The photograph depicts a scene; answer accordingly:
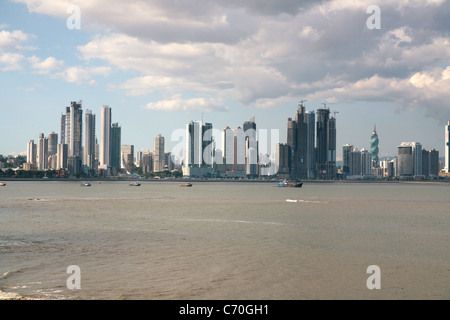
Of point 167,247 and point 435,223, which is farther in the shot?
point 435,223

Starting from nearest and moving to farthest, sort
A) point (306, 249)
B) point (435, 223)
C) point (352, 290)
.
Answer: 1. point (352, 290)
2. point (306, 249)
3. point (435, 223)

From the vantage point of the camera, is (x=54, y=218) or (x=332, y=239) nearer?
(x=332, y=239)

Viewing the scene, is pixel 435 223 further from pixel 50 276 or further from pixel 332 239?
pixel 50 276
